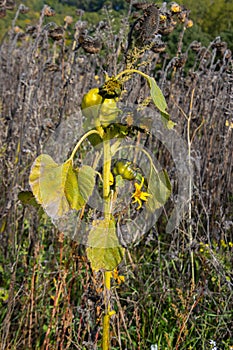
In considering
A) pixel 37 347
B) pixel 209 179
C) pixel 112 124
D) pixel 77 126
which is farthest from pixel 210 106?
pixel 112 124

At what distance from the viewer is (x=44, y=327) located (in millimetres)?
1363

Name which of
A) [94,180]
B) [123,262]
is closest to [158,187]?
[94,180]

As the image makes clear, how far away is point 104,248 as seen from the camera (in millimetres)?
743

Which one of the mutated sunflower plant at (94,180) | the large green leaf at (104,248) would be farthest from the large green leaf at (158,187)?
the large green leaf at (104,248)

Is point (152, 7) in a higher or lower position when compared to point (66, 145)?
higher

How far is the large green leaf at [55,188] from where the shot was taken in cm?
67

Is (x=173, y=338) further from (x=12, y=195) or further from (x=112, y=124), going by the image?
(x=112, y=124)

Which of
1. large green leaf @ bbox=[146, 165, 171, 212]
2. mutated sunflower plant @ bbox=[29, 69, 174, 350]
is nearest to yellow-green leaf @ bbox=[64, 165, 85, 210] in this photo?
mutated sunflower plant @ bbox=[29, 69, 174, 350]

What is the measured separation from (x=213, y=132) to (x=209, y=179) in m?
0.24

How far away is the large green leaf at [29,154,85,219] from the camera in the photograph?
67cm

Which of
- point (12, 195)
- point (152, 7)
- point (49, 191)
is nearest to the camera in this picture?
point (49, 191)

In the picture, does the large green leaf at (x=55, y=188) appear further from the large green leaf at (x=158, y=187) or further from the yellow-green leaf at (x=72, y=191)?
the large green leaf at (x=158, y=187)

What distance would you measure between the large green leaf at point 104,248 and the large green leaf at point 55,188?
77 millimetres

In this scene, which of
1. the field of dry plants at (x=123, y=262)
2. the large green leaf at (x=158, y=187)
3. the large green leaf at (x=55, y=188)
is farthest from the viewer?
the field of dry plants at (x=123, y=262)
